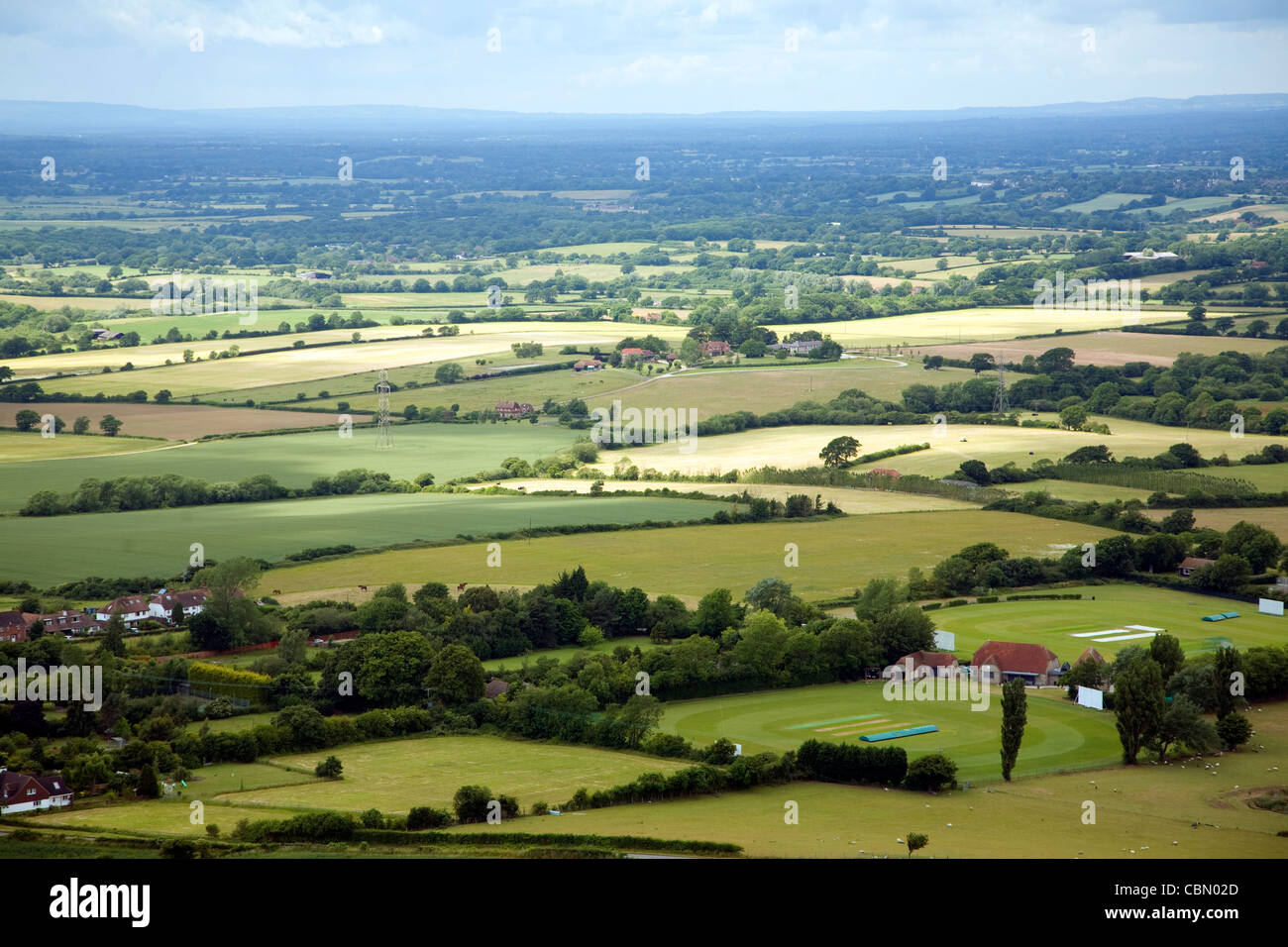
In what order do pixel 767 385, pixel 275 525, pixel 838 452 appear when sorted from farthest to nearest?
pixel 767 385 < pixel 838 452 < pixel 275 525

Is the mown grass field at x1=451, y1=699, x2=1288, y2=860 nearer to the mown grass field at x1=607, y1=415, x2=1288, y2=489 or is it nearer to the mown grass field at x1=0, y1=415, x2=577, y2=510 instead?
the mown grass field at x1=607, y1=415, x2=1288, y2=489

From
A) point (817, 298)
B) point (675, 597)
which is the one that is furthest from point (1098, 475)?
point (817, 298)

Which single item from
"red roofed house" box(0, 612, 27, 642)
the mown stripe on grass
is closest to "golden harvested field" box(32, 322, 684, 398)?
"red roofed house" box(0, 612, 27, 642)

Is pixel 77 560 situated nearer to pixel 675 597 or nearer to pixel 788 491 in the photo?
pixel 675 597

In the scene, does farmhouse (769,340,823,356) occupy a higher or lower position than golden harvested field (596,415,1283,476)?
higher

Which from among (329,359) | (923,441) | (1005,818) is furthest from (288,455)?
(1005,818)

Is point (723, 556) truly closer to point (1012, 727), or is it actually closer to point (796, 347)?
point (1012, 727)
